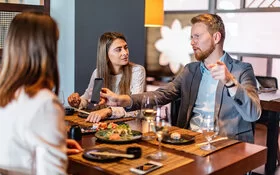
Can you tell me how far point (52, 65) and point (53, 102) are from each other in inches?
5.7

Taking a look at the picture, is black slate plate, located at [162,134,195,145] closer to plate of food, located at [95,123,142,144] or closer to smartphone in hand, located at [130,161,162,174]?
plate of food, located at [95,123,142,144]

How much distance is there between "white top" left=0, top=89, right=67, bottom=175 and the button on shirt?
4.33 ft

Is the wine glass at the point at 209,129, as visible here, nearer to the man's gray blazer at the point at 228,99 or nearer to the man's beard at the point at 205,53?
the man's gray blazer at the point at 228,99

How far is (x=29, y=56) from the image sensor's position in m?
1.28

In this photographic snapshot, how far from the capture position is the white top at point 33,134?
1210 millimetres

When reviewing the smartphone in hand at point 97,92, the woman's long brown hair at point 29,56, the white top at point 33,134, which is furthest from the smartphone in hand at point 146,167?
the smartphone in hand at point 97,92

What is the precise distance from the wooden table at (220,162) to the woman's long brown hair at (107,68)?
0.99m

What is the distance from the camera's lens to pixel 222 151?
68.6 inches

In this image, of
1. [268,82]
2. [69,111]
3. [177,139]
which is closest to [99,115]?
[69,111]

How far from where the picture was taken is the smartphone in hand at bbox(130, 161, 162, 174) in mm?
1419

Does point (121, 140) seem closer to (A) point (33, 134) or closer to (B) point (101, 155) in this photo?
(B) point (101, 155)

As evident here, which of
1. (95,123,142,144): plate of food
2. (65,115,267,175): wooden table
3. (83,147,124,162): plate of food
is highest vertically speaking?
(95,123,142,144): plate of food

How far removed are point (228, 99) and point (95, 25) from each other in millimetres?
1505

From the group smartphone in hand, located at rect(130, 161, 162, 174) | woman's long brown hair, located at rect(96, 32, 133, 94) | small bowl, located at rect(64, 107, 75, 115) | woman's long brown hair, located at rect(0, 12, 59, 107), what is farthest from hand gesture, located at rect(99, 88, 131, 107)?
woman's long brown hair, located at rect(0, 12, 59, 107)
